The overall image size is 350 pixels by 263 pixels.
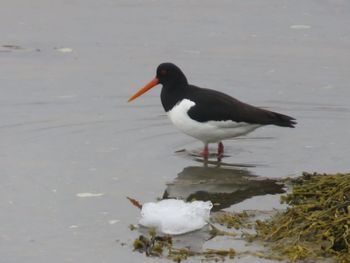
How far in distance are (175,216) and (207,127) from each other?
7.91 ft

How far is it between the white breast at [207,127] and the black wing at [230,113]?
46 mm

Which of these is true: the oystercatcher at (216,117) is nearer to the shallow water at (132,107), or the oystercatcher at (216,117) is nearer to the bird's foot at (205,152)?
the bird's foot at (205,152)

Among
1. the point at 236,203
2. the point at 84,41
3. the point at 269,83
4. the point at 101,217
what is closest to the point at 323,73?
the point at 269,83

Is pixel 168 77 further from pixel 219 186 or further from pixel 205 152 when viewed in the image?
pixel 219 186

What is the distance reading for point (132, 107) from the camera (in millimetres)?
10758

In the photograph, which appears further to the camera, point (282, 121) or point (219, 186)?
point (282, 121)

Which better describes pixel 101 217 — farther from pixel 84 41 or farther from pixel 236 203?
pixel 84 41

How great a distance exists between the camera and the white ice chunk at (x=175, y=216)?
23.0ft

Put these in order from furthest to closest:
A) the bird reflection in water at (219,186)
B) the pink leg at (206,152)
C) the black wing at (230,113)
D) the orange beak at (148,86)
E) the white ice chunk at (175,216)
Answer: the orange beak at (148,86)
the pink leg at (206,152)
the black wing at (230,113)
the bird reflection in water at (219,186)
the white ice chunk at (175,216)

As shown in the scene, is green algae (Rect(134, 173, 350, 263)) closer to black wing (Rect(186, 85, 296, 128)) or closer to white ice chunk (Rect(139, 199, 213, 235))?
white ice chunk (Rect(139, 199, 213, 235))

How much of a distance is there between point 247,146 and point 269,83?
191 cm

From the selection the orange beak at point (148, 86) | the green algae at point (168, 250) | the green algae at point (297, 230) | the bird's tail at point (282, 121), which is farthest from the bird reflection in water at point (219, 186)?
the orange beak at point (148, 86)

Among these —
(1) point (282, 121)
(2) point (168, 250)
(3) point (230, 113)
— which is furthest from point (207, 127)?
(2) point (168, 250)

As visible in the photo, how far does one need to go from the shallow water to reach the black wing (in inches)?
13.3
